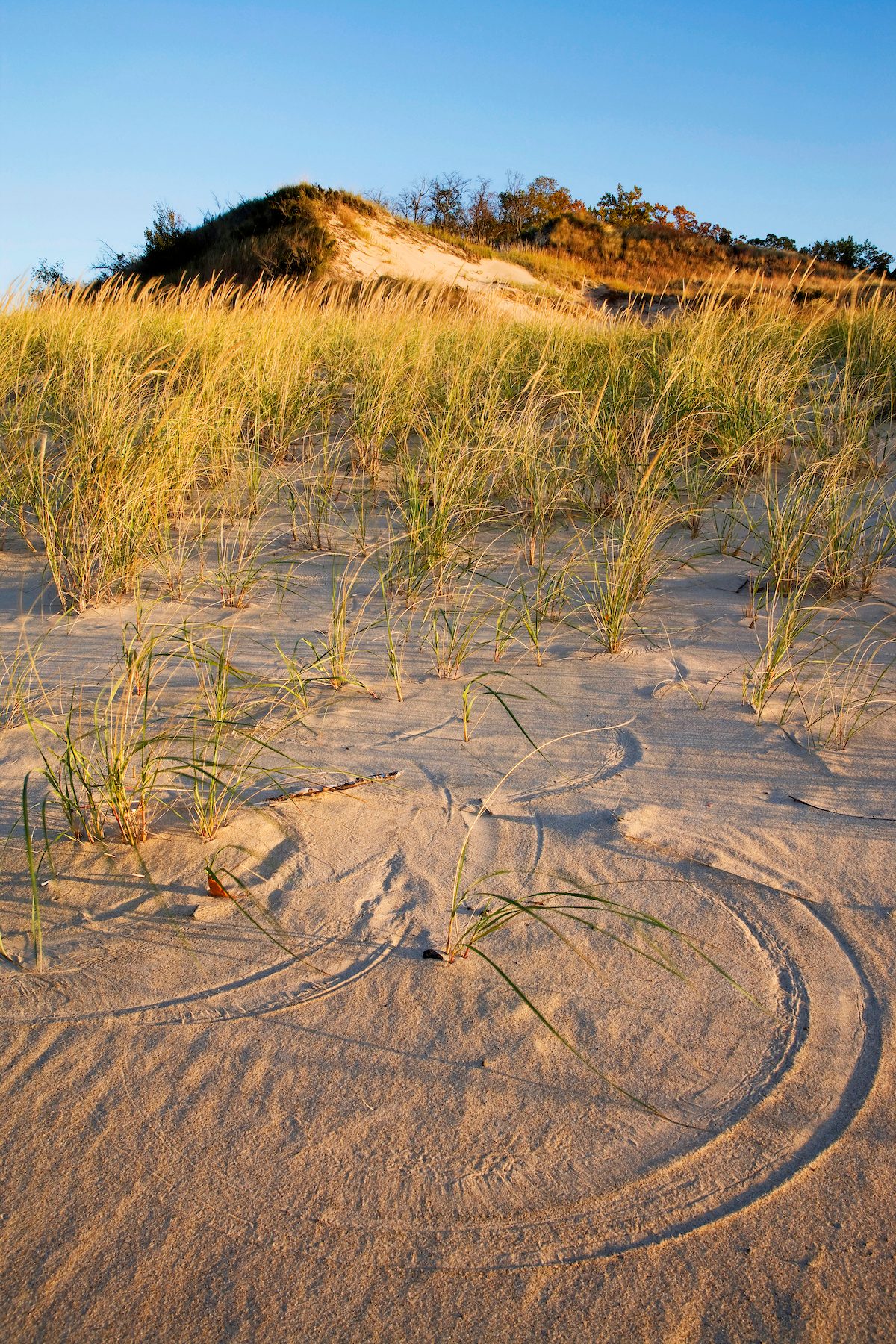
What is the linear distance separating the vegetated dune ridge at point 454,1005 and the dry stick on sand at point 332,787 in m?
0.01

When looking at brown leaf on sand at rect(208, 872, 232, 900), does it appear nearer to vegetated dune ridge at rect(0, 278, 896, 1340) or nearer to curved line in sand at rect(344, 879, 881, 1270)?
vegetated dune ridge at rect(0, 278, 896, 1340)

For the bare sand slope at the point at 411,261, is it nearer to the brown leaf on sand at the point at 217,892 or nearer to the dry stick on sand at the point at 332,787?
the dry stick on sand at the point at 332,787

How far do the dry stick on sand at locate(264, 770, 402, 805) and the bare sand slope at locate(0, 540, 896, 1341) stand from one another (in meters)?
0.02

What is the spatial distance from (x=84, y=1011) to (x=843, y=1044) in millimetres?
1247

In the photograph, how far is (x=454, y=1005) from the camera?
149 cm

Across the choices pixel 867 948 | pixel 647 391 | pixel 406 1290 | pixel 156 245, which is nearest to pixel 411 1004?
pixel 406 1290

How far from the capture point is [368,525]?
3877 mm

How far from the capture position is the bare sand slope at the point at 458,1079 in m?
1.06

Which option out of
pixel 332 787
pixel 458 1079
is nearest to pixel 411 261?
pixel 332 787

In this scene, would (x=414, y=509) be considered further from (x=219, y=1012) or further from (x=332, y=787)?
(x=219, y=1012)

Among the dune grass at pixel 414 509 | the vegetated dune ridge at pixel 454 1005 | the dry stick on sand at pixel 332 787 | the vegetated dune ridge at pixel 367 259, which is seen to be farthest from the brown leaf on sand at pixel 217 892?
the vegetated dune ridge at pixel 367 259

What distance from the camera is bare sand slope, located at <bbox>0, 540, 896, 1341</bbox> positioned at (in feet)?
3.47

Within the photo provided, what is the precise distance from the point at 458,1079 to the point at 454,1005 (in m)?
0.15

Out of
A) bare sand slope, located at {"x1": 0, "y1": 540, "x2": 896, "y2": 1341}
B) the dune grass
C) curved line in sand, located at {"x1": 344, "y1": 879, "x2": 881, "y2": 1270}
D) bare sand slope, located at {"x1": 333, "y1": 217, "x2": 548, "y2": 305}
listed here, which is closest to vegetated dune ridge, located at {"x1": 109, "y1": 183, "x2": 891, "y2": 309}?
bare sand slope, located at {"x1": 333, "y1": 217, "x2": 548, "y2": 305}
